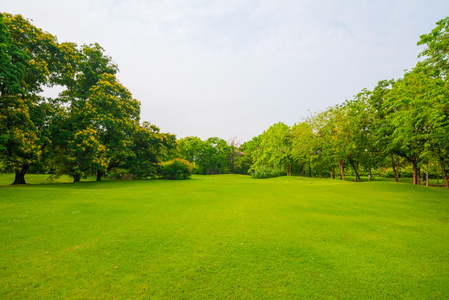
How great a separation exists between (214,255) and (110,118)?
19.6m

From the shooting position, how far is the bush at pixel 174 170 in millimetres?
29141

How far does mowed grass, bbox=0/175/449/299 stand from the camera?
3277 mm

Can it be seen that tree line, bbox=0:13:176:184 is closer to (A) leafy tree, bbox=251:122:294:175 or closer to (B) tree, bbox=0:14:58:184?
(B) tree, bbox=0:14:58:184

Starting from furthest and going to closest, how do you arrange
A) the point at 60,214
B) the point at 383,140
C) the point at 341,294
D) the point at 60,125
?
the point at 383,140 → the point at 60,125 → the point at 60,214 → the point at 341,294

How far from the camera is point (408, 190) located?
15523 millimetres

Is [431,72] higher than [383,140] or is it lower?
higher

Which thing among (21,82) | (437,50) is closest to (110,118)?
(21,82)

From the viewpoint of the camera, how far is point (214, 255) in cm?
441

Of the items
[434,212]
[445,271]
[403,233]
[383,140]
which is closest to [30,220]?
[445,271]

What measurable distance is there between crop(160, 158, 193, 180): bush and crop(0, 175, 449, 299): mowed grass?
21196mm

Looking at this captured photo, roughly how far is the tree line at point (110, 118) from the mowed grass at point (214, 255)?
794 centimetres

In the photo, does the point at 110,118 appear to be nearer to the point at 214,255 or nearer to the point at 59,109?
the point at 59,109

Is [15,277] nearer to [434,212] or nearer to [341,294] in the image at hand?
[341,294]

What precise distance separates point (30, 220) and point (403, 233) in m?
11.7
